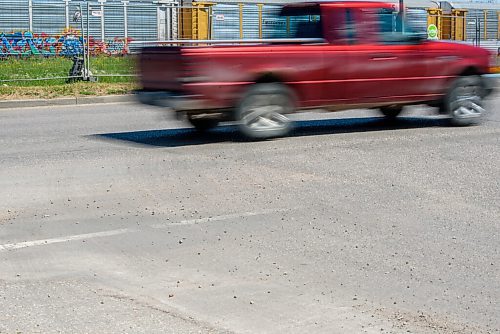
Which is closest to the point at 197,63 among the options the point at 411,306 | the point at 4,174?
the point at 4,174

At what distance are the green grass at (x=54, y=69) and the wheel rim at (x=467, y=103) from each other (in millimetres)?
10265

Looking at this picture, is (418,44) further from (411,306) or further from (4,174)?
(411,306)

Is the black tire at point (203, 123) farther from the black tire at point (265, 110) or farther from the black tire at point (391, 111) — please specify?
the black tire at point (391, 111)

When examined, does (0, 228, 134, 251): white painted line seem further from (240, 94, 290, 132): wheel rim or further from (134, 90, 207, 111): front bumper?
(240, 94, 290, 132): wheel rim

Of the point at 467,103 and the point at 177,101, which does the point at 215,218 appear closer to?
the point at 177,101

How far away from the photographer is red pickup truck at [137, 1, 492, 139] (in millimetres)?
12320

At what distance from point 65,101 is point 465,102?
8923 millimetres

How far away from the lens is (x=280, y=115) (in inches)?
509

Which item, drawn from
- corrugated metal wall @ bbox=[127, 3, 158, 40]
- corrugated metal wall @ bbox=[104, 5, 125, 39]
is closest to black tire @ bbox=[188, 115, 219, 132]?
corrugated metal wall @ bbox=[127, 3, 158, 40]

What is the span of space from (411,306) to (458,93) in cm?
928

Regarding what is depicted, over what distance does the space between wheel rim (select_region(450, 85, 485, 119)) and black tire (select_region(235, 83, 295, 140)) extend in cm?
306

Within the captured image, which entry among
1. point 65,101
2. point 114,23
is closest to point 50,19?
point 114,23

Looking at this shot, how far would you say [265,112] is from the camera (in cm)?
1283

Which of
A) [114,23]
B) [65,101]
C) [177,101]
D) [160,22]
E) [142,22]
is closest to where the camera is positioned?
[177,101]
